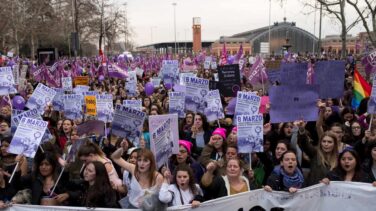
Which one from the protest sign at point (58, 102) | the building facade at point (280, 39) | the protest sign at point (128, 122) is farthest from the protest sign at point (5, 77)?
the building facade at point (280, 39)

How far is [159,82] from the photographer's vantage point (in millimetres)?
16016

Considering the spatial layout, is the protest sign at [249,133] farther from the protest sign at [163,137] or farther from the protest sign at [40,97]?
the protest sign at [40,97]

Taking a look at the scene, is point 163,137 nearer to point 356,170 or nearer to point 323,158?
point 323,158

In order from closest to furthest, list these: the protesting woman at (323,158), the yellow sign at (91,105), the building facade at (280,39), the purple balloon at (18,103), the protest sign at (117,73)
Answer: the protesting woman at (323,158)
the yellow sign at (91,105)
the purple balloon at (18,103)
the protest sign at (117,73)
the building facade at (280,39)

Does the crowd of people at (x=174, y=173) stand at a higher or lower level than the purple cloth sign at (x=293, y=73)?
lower

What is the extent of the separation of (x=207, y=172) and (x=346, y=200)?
1.42 metres

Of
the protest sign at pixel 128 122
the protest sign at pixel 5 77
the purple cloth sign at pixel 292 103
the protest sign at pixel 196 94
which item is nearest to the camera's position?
the purple cloth sign at pixel 292 103

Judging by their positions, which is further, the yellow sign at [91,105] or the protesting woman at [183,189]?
the yellow sign at [91,105]

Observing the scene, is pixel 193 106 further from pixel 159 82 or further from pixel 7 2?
pixel 7 2

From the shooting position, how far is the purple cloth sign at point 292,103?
6664 mm

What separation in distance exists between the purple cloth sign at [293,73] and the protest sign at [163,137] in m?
3.26

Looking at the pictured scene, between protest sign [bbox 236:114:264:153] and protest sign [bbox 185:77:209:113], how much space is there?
140 inches

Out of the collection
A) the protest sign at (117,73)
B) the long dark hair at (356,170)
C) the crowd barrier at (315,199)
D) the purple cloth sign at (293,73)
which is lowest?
the crowd barrier at (315,199)

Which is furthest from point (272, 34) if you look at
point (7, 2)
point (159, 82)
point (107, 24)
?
point (159, 82)
